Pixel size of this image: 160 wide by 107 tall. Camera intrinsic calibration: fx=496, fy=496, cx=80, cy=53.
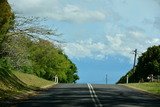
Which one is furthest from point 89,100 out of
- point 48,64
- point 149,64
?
point 48,64

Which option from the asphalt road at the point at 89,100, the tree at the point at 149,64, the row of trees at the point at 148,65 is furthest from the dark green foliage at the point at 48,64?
the asphalt road at the point at 89,100

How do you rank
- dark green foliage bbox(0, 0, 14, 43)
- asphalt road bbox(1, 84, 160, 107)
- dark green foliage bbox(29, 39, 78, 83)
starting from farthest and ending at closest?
dark green foliage bbox(29, 39, 78, 83)
dark green foliage bbox(0, 0, 14, 43)
asphalt road bbox(1, 84, 160, 107)

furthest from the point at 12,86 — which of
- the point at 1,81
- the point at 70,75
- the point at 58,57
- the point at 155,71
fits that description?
the point at 70,75

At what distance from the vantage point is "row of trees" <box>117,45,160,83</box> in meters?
89.6

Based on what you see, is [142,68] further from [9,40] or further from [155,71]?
[9,40]

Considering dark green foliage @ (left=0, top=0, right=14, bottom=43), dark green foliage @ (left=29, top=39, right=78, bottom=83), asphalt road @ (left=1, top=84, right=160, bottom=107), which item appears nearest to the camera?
asphalt road @ (left=1, top=84, right=160, bottom=107)

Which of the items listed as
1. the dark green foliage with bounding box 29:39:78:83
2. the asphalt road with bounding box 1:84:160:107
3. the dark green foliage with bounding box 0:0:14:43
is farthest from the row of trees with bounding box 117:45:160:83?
the dark green foliage with bounding box 0:0:14:43

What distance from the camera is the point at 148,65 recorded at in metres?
90.4

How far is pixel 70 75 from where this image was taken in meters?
136

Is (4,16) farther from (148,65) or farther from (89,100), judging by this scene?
(148,65)

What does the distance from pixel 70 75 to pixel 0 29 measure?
100 m

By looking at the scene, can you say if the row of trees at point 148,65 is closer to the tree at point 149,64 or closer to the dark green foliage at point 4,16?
the tree at point 149,64

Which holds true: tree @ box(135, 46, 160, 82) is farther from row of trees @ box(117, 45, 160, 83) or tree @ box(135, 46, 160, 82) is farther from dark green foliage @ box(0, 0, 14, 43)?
dark green foliage @ box(0, 0, 14, 43)

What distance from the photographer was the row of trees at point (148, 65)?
89625 millimetres
